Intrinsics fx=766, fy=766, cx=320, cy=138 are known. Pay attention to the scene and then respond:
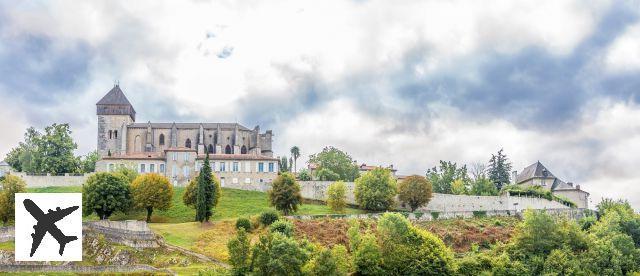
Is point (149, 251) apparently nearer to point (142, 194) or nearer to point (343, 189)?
point (142, 194)

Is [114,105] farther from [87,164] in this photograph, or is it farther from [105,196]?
[105,196]

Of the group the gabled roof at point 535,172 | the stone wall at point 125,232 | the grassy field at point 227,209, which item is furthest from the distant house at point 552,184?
the stone wall at point 125,232

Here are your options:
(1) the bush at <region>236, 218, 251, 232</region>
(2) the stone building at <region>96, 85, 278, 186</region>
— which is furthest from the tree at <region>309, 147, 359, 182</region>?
(1) the bush at <region>236, 218, 251, 232</region>

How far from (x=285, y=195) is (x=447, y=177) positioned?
37.1 meters

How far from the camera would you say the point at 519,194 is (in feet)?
315

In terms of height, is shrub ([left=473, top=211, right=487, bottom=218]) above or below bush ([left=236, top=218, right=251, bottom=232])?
above

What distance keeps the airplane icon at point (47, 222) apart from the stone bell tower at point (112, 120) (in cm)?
6484

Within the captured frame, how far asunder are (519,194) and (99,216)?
50.7 meters

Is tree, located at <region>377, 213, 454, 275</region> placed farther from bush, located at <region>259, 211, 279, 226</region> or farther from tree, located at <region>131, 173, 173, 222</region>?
tree, located at <region>131, 173, 173, 222</region>

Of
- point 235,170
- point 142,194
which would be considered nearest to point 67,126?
point 235,170

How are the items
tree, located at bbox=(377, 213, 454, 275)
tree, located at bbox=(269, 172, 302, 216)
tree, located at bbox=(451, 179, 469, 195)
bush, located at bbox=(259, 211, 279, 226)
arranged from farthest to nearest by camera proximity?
1. tree, located at bbox=(451, 179, 469, 195)
2. tree, located at bbox=(269, 172, 302, 216)
3. bush, located at bbox=(259, 211, 279, 226)
4. tree, located at bbox=(377, 213, 454, 275)

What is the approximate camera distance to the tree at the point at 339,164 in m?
110

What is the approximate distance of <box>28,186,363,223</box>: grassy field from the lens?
81125 mm

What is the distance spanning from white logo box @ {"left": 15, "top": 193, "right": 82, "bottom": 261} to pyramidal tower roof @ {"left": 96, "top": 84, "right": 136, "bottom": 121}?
67.3 meters
